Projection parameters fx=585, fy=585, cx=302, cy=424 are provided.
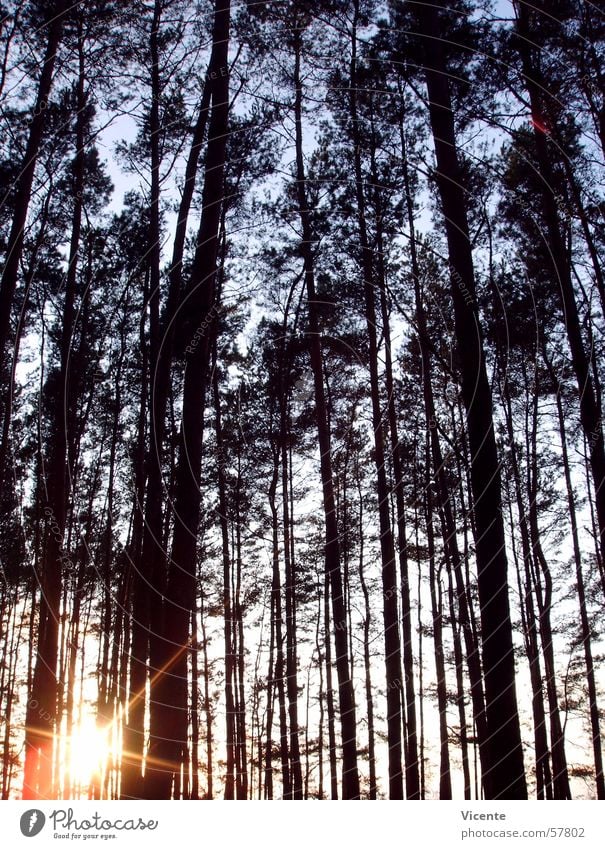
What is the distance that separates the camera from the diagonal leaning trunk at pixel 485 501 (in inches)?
205

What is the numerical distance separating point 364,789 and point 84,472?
19.4 meters

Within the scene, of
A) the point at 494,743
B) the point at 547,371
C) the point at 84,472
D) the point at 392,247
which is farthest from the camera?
the point at 84,472

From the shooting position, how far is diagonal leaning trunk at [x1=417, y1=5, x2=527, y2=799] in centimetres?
521

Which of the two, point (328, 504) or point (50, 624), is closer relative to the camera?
point (50, 624)

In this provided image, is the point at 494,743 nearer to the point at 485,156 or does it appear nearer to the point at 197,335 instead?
the point at 197,335

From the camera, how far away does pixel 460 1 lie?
30.7 feet

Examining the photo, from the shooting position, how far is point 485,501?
561 cm

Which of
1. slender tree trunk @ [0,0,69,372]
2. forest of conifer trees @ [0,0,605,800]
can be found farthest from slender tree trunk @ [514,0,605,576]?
slender tree trunk @ [0,0,69,372]

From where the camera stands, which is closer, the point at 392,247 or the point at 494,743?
the point at 494,743

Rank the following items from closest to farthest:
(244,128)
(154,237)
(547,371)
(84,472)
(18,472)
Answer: (244,128) < (154,237) < (547,371) < (18,472) < (84,472)
